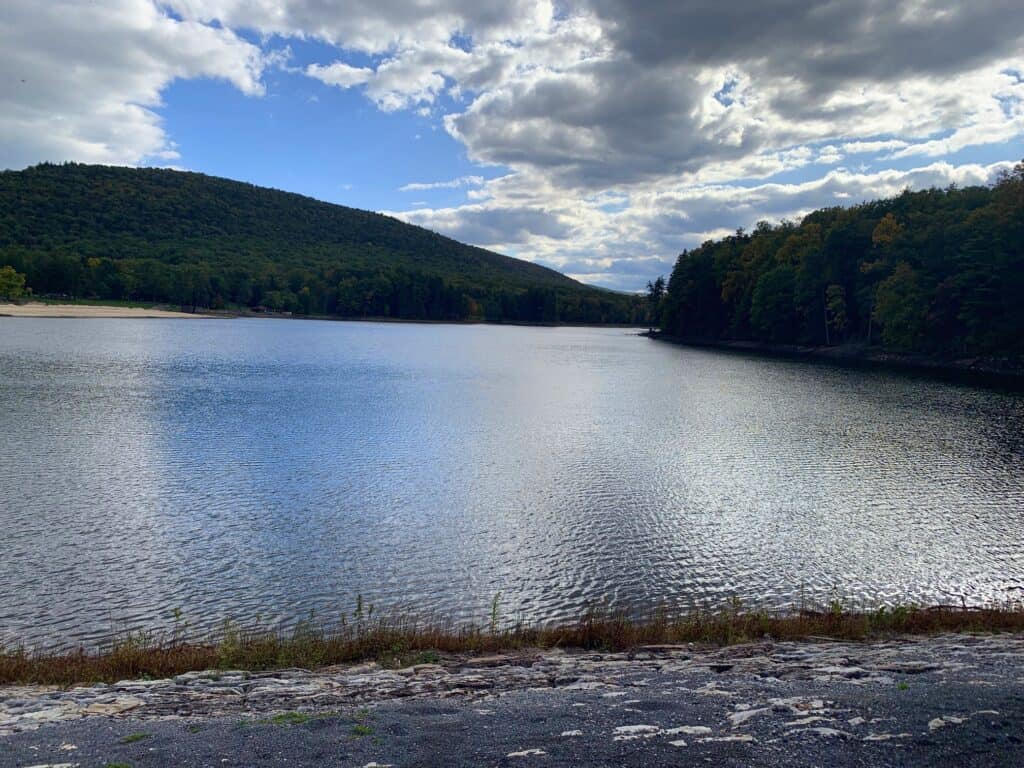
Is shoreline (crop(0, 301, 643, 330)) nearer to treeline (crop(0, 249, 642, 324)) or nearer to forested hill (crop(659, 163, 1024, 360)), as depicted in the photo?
treeline (crop(0, 249, 642, 324))

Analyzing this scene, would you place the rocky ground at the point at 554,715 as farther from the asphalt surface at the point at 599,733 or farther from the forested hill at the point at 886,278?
the forested hill at the point at 886,278

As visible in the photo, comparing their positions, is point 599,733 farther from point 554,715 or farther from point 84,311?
point 84,311

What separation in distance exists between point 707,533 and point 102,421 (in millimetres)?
24398

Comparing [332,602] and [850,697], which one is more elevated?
[850,697]

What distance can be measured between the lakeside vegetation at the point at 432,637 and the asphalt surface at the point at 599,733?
228 centimetres

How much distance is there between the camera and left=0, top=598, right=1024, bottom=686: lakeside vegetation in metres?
9.44

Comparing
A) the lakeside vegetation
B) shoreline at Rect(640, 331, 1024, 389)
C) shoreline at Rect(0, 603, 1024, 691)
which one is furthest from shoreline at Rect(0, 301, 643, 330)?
the lakeside vegetation

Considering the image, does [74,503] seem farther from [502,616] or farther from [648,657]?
[648,657]

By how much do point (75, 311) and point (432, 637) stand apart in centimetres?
13846

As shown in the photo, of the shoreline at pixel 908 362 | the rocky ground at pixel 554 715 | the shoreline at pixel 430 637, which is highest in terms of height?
the shoreline at pixel 908 362

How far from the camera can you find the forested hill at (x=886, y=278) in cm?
6025

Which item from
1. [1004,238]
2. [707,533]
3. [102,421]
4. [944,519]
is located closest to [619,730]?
[707,533]

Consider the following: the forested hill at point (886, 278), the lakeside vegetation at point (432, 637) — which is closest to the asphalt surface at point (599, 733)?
the lakeside vegetation at point (432, 637)

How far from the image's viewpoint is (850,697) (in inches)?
306
